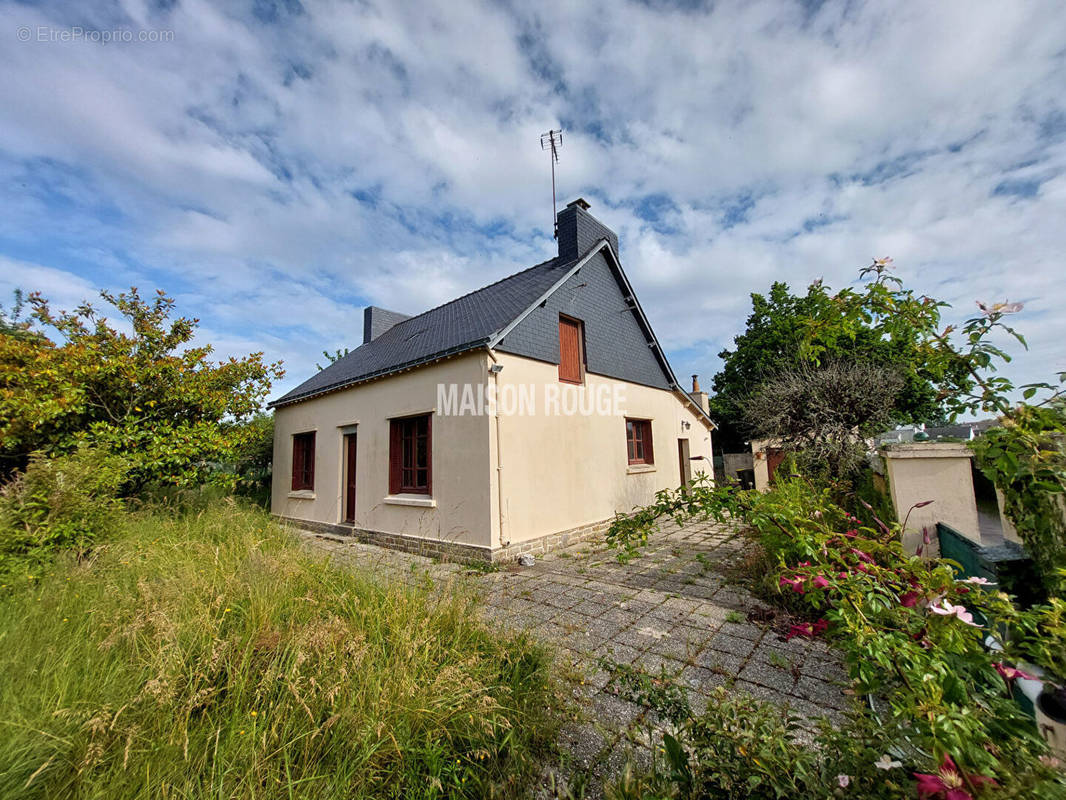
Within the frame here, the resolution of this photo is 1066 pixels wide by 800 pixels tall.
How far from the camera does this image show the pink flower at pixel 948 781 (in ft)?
2.69

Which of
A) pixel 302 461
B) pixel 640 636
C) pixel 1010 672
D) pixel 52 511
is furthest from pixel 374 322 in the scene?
pixel 1010 672

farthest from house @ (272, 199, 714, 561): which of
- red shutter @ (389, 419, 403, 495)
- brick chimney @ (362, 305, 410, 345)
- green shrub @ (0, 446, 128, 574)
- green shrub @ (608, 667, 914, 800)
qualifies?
green shrub @ (608, 667, 914, 800)

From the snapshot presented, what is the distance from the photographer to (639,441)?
10.6 meters

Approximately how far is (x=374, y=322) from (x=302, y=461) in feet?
16.3

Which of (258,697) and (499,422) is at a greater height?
(499,422)

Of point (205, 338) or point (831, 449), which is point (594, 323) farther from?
point (205, 338)

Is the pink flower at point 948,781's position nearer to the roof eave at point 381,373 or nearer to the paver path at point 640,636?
the paver path at point 640,636

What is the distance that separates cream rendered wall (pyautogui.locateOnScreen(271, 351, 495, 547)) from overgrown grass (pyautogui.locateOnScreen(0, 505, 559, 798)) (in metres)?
3.49

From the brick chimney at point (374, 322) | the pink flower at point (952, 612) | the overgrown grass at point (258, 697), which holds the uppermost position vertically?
the brick chimney at point (374, 322)

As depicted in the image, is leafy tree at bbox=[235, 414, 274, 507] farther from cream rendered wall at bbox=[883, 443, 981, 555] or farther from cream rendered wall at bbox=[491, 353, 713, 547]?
cream rendered wall at bbox=[883, 443, 981, 555]

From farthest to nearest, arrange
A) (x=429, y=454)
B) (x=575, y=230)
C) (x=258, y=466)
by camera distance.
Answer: (x=258, y=466), (x=575, y=230), (x=429, y=454)

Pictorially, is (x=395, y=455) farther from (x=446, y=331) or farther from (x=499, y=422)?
(x=446, y=331)

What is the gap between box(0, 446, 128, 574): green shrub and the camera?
384 centimetres

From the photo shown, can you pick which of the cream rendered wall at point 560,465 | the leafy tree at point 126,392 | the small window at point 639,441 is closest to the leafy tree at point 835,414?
the cream rendered wall at point 560,465
